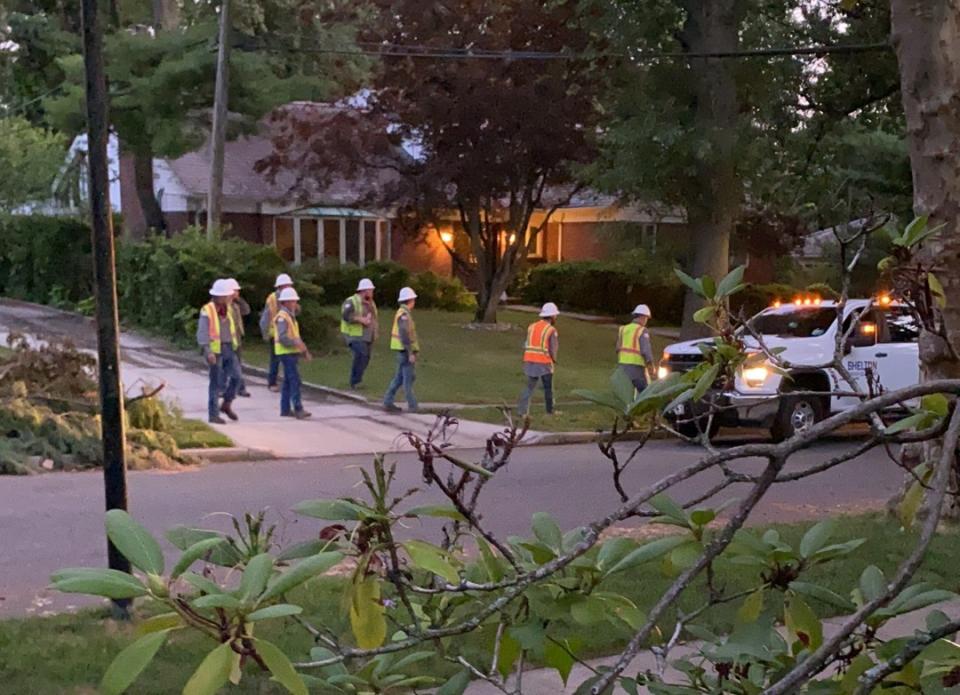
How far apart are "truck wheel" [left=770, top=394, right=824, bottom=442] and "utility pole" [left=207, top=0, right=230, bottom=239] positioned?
12.6m

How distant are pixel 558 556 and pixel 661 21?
18843 millimetres

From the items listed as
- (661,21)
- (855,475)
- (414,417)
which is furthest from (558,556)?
(661,21)

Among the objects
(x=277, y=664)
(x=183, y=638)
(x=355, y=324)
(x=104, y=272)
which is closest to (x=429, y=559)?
(x=277, y=664)

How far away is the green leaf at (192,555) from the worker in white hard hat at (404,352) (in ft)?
46.8

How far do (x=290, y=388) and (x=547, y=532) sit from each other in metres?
13.8

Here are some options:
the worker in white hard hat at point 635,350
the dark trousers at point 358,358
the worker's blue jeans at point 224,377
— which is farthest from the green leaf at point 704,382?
the dark trousers at point 358,358

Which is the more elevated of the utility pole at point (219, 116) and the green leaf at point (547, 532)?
the utility pole at point (219, 116)

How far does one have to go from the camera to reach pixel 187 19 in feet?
100

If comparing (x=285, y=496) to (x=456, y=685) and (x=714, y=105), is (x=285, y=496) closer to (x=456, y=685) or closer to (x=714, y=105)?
(x=456, y=685)

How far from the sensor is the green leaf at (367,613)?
2041 mm

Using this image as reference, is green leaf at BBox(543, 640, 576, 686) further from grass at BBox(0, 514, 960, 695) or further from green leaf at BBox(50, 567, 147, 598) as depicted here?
grass at BBox(0, 514, 960, 695)

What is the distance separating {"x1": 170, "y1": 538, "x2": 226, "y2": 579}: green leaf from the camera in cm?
186

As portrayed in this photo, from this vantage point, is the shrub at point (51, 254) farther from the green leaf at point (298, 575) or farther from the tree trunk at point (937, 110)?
the green leaf at point (298, 575)

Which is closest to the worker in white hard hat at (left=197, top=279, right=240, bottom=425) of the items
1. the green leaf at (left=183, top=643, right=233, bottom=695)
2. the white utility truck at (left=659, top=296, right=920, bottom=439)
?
the white utility truck at (left=659, top=296, right=920, bottom=439)
